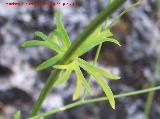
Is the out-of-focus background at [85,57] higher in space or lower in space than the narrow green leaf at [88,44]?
lower

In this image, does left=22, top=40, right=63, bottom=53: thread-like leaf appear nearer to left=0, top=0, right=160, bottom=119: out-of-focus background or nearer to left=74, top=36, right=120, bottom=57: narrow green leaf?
left=74, top=36, right=120, bottom=57: narrow green leaf

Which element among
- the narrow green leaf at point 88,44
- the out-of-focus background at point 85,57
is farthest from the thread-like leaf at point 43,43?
the out-of-focus background at point 85,57

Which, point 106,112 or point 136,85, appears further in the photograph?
point 136,85

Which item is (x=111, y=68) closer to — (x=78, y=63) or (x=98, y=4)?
(x=98, y=4)

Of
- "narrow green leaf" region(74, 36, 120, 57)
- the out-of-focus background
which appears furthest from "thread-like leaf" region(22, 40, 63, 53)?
the out-of-focus background

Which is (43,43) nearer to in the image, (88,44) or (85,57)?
(88,44)

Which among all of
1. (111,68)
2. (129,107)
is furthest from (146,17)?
(129,107)

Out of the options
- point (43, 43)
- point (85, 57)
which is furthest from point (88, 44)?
point (85, 57)

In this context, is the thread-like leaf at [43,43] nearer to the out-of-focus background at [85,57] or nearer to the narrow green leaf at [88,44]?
the narrow green leaf at [88,44]
